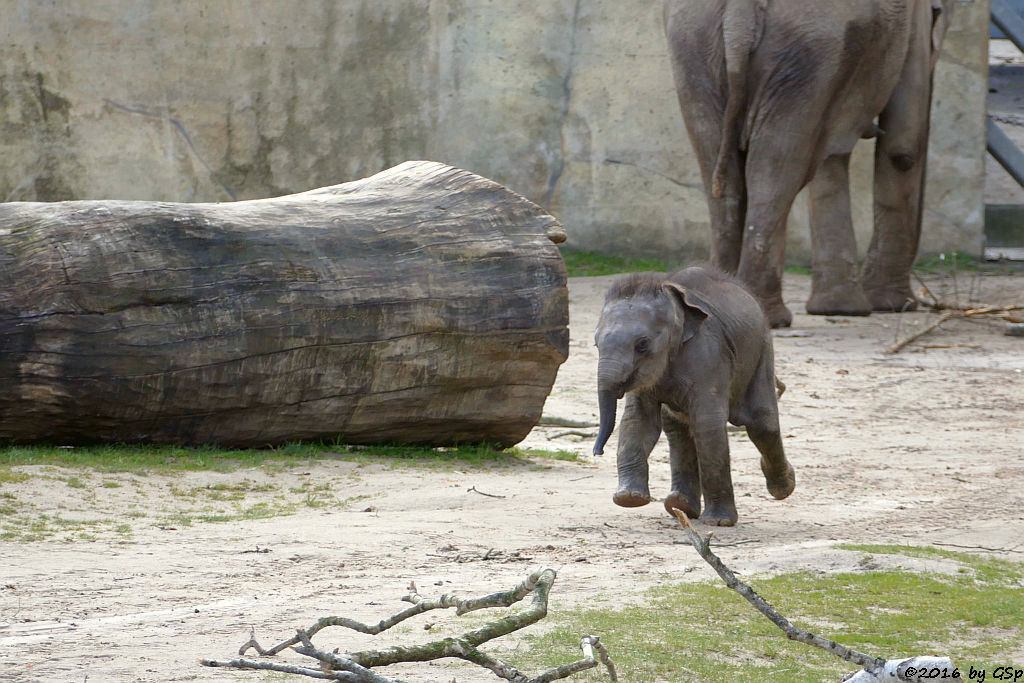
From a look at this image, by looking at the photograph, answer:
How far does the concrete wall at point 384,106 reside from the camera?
504 inches

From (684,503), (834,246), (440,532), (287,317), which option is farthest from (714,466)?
(834,246)

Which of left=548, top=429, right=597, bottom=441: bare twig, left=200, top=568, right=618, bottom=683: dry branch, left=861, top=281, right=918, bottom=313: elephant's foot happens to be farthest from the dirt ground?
left=861, top=281, right=918, bottom=313: elephant's foot

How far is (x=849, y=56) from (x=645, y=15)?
14.5 feet

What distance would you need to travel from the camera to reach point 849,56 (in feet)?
28.7

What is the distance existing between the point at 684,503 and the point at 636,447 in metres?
0.29

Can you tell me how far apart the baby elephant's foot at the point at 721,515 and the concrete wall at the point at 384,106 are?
27.6ft

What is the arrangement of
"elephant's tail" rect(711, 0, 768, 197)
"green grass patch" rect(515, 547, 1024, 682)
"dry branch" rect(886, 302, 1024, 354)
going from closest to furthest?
"green grass patch" rect(515, 547, 1024, 682)
"elephant's tail" rect(711, 0, 768, 197)
"dry branch" rect(886, 302, 1024, 354)

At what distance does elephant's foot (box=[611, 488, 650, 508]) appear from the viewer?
453 cm

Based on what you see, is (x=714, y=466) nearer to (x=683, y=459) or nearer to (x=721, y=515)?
(x=721, y=515)

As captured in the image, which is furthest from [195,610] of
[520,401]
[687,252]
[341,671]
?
[687,252]

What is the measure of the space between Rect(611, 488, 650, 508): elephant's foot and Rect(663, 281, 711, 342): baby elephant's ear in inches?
21.1

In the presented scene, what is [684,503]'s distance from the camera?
186 inches

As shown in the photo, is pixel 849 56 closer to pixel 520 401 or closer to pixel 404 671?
pixel 520 401

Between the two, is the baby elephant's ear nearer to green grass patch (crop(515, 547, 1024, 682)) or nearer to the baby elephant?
the baby elephant
